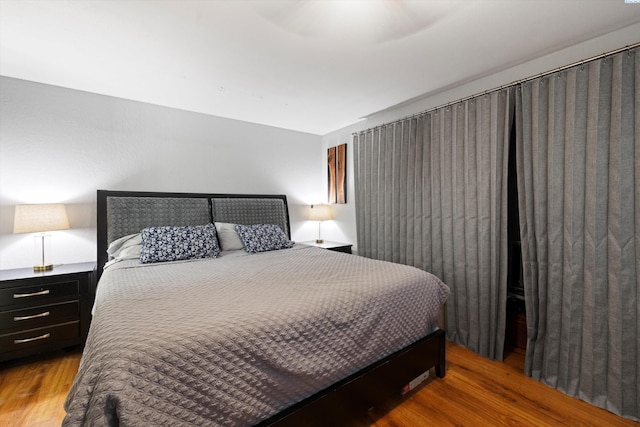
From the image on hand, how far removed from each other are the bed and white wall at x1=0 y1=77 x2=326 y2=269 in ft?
2.58

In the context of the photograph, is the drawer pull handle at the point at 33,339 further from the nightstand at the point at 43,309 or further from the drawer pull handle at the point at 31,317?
the drawer pull handle at the point at 31,317

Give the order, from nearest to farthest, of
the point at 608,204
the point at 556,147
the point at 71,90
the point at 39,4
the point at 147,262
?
the point at 39,4
the point at 608,204
the point at 556,147
the point at 147,262
the point at 71,90

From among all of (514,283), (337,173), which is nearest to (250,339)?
(514,283)

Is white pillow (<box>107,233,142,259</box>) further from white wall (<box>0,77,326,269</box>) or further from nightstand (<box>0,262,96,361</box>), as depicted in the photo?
white wall (<box>0,77,326,269</box>)

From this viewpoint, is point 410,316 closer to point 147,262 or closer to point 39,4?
point 147,262

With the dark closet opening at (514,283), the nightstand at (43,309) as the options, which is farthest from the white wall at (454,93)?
the nightstand at (43,309)

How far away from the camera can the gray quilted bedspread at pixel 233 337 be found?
2.93 feet

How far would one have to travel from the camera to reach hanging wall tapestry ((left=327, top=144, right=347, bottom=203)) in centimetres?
390

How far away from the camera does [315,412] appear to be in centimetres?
127

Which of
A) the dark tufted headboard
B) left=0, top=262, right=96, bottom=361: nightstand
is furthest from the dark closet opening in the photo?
left=0, top=262, right=96, bottom=361: nightstand

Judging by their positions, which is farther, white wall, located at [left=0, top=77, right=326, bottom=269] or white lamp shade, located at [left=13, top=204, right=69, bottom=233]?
white wall, located at [left=0, top=77, right=326, bottom=269]

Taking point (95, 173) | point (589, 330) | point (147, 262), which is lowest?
point (589, 330)

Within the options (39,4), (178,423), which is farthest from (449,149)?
(39,4)

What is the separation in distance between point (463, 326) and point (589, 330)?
868 millimetres
